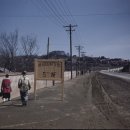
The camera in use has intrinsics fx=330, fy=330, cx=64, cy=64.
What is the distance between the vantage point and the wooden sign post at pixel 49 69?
17500mm

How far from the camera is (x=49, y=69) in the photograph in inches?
693

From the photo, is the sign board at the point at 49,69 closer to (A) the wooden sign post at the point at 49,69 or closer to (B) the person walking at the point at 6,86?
(A) the wooden sign post at the point at 49,69

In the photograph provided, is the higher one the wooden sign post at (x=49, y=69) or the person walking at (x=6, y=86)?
the wooden sign post at (x=49, y=69)

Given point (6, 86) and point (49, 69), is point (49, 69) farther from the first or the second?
point (6, 86)

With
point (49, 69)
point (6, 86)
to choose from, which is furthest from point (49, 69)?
point (6, 86)

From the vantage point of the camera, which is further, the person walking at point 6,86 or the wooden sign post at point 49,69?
the wooden sign post at point 49,69

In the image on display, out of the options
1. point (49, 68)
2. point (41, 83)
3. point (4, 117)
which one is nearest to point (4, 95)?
point (49, 68)

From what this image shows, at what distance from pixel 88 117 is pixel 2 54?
92.5 metres

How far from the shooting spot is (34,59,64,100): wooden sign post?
689 inches

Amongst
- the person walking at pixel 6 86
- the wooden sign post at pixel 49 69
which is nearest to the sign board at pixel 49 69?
the wooden sign post at pixel 49 69

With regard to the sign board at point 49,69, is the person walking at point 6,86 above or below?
below

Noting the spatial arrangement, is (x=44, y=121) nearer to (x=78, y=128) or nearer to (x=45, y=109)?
(x=78, y=128)

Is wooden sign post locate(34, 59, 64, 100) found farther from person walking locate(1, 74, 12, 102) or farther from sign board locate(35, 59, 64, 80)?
person walking locate(1, 74, 12, 102)

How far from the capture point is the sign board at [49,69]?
57.4 ft
